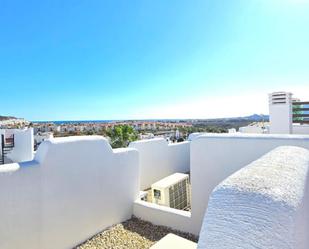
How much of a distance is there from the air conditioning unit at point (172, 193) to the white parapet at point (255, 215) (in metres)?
6.17

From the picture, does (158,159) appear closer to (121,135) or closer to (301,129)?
(301,129)

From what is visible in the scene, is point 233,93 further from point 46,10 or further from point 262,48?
point 46,10

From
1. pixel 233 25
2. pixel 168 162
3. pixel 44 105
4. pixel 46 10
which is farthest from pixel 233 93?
pixel 44 105

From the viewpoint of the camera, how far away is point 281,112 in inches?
411

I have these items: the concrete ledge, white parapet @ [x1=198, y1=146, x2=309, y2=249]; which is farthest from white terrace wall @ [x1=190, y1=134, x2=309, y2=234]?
white parapet @ [x1=198, y1=146, x2=309, y2=249]

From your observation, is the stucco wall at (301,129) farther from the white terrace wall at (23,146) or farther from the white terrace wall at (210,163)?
the white terrace wall at (23,146)

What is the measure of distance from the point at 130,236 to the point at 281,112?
877cm

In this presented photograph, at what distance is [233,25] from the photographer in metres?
10.7

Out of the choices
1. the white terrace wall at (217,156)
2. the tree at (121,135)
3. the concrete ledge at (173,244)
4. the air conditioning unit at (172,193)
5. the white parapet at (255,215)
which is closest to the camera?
the white parapet at (255,215)

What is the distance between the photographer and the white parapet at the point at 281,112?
10.3m

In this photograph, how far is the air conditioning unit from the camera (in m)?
7.83

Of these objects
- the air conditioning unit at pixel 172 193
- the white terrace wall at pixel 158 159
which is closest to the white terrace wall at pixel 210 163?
the air conditioning unit at pixel 172 193

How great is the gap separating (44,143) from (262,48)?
1130cm

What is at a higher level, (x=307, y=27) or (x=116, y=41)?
(x=116, y=41)
